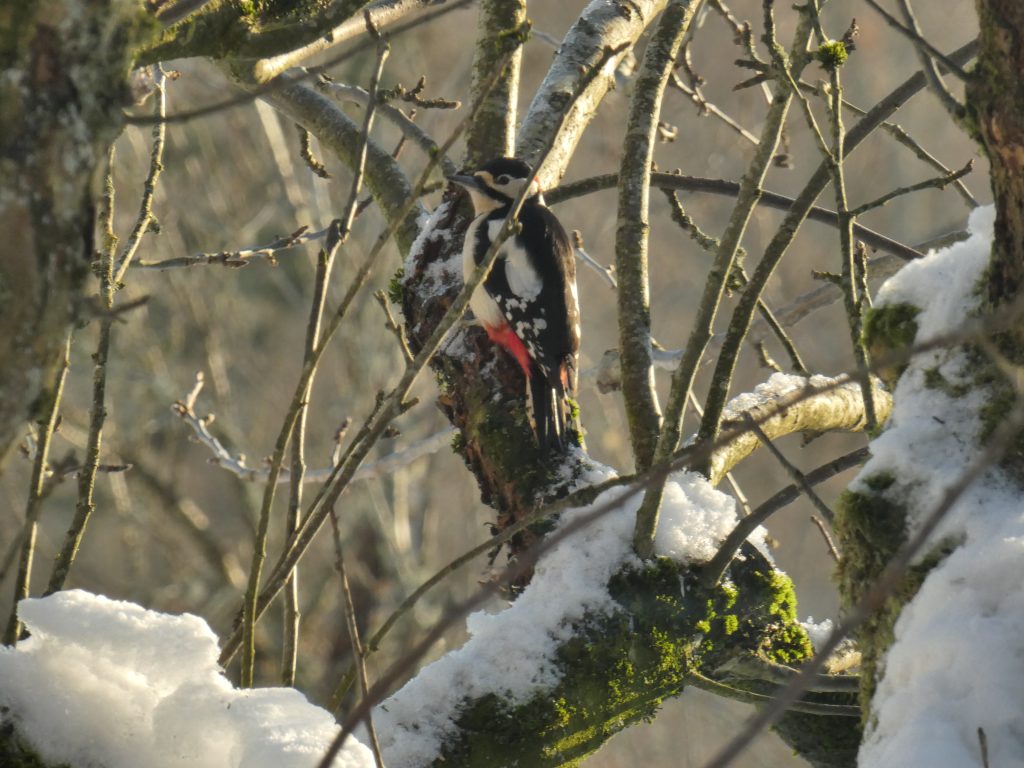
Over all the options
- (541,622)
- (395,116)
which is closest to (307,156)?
(395,116)

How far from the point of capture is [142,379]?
1127cm

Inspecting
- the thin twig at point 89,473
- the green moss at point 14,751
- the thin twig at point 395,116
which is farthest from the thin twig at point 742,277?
the green moss at point 14,751

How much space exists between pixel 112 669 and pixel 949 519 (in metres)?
1.10

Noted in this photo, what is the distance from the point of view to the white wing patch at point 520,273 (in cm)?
392

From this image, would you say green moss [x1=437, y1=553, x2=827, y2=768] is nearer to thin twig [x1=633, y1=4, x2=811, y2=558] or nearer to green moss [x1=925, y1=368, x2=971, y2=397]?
thin twig [x1=633, y1=4, x2=811, y2=558]

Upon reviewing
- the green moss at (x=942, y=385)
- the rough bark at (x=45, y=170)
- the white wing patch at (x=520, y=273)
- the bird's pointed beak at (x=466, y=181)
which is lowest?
the rough bark at (x=45, y=170)

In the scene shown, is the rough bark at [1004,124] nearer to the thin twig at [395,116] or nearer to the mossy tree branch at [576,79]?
the mossy tree branch at [576,79]

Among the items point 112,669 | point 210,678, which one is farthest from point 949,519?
point 112,669

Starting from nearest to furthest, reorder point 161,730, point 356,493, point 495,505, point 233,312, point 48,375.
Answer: point 48,375 < point 161,730 < point 495,505 < point 356,493 < point 233,312

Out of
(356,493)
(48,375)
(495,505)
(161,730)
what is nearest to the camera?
(48,375)

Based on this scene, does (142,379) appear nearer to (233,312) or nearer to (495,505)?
(233,312)

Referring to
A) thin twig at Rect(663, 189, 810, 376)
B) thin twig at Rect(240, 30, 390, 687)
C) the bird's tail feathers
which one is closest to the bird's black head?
thin twig at Rect(663, 189, 810, 376)

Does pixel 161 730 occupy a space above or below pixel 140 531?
below

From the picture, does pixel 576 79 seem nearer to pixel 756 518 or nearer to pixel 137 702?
pixel 756 518
